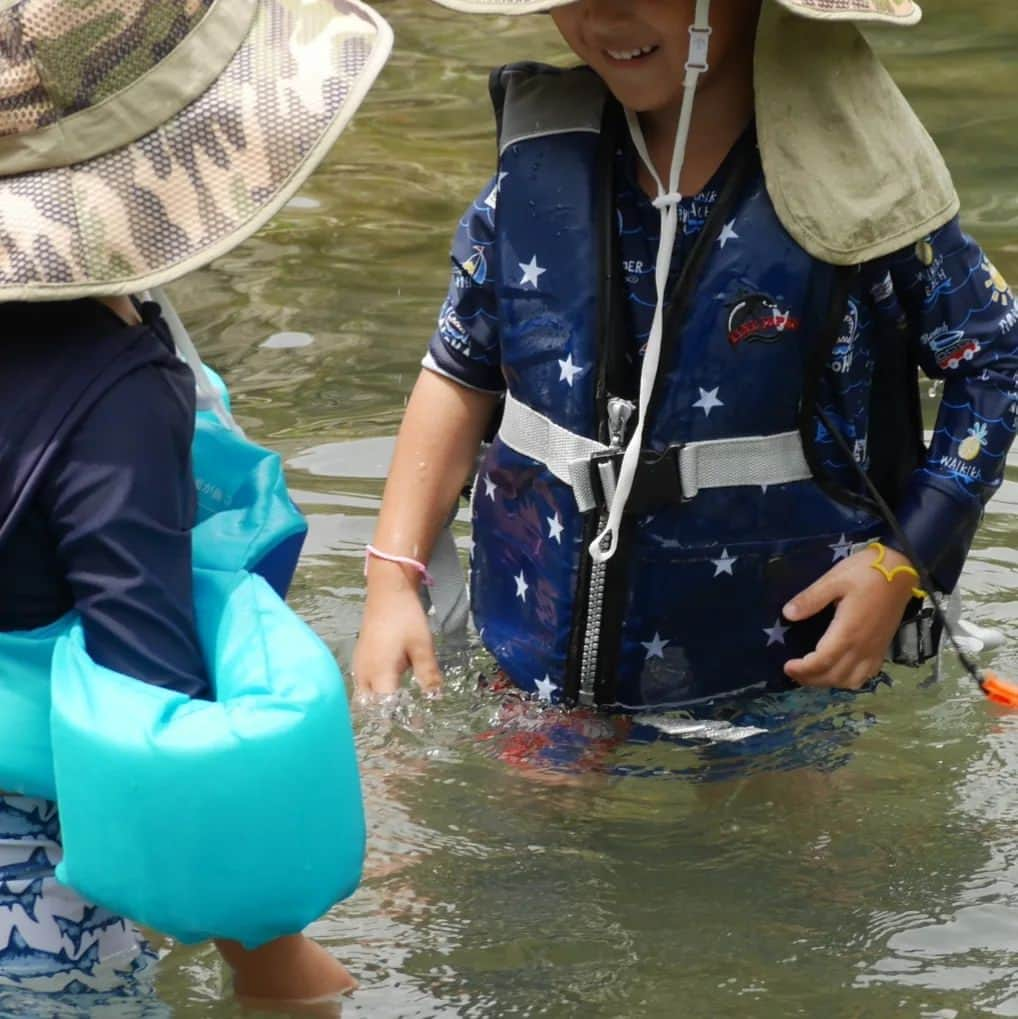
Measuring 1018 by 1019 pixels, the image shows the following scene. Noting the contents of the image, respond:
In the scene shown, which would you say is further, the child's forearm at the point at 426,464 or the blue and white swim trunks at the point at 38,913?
the child's forearm at the point at 426,464

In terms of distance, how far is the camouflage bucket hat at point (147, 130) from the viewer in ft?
7.59

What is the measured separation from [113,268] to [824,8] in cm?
128

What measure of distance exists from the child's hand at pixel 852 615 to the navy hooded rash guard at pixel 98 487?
1308 mm

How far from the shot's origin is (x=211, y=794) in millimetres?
2248

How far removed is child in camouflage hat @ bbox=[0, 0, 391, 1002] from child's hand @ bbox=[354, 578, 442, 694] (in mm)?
1043

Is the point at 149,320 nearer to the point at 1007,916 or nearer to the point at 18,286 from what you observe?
the point at 18,286

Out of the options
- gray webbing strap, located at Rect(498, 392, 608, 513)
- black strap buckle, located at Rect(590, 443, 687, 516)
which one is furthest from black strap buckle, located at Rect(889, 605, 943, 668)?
gray webbing strap, located at Rect(498, 392, 608, 513)

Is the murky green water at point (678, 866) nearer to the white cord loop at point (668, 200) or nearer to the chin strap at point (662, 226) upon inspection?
the chin strap at point (662, 226)

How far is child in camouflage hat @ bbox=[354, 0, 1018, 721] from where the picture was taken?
3.25 meters

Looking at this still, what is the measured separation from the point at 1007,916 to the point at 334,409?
2847 mm

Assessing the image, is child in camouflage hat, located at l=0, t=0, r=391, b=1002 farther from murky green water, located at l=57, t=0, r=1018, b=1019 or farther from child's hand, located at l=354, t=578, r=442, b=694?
child's hand, located at l=354, t=578, r=442, b=694

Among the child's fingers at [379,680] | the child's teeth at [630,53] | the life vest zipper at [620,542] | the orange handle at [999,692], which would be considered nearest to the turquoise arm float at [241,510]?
the child's fingers at [379,680]

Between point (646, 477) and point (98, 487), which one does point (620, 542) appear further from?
point (98, 487)

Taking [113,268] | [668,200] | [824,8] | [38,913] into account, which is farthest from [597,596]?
[113,268]
